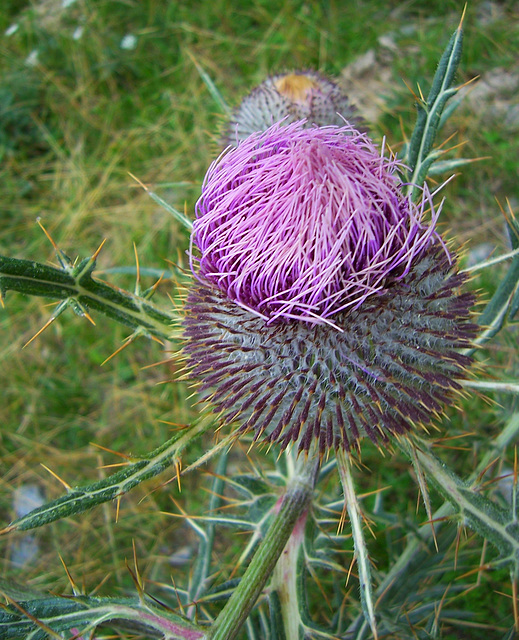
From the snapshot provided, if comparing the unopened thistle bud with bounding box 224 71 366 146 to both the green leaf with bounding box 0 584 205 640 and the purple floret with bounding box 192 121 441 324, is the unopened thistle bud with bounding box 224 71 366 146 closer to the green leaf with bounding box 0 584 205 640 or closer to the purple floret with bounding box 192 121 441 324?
the purple floret with bounding box 192 121 441 324

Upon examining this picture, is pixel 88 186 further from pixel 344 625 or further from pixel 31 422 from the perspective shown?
pixel 344 625

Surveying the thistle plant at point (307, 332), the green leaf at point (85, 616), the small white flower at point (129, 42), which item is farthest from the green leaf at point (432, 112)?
the small white flower at point (129, 42)

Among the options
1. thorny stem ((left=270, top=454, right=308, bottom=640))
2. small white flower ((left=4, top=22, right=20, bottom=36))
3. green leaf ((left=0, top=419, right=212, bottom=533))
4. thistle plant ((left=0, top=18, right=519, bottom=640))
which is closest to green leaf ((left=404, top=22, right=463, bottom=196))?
thistle plant ((left=0, top=18, right=519, bottom=640))

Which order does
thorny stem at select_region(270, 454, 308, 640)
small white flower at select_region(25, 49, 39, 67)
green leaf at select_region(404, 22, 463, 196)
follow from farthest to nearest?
small white flower at select_region(25, 49, 39, 67) → thorny stem at select_region(270, 454, 308, 640) → green leaf at select_region(404, 22, 463, 196)

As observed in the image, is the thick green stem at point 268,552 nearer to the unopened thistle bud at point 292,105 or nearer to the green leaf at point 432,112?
the green leaf at point 432,112

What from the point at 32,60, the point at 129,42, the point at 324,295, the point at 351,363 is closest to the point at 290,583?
the point at 351,363

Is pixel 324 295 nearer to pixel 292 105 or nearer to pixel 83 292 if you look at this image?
pixel 83 292
